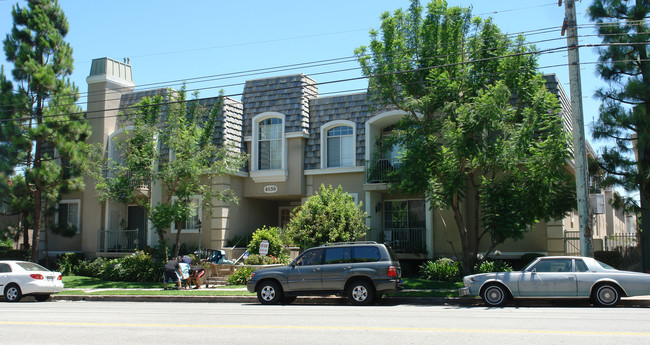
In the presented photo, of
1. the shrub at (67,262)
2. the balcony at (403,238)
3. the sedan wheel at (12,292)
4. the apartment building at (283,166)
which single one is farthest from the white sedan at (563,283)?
the shrub at (67,262)

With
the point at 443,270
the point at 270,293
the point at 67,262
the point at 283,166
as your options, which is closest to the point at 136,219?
the point at 67,262

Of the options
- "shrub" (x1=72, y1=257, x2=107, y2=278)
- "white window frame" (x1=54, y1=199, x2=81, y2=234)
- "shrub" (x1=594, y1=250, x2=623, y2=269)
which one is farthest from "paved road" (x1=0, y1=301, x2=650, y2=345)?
"white window frame" (x1=54, y1=199, x2=81, y2=234)

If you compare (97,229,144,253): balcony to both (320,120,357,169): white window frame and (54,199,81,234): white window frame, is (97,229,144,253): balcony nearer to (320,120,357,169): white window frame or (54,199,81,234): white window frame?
(54,199,81,234): white window frame

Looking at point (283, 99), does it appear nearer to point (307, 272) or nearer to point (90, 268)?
point (90, 268)

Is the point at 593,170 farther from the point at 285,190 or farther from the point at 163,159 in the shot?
the point at 163,159

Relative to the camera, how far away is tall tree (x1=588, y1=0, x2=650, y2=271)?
17094 millimetres

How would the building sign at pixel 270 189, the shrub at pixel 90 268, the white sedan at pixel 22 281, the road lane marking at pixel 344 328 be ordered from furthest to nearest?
the building sign at pixel 270 189 → the shrub at pixel 90 268 → the white sedan at pixel 22 281 → the road lane marking at pixel 344 328

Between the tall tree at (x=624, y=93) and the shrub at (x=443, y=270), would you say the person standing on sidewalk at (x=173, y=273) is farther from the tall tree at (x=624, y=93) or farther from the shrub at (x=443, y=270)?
the tall tree at (x=624, y=93)

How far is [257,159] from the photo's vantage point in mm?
25156

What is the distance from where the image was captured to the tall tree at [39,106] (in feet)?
75.5

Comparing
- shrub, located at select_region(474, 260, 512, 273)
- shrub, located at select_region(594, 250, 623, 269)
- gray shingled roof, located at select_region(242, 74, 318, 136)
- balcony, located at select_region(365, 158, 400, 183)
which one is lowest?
shrub, located at select_region(474, 260, 512, 273)

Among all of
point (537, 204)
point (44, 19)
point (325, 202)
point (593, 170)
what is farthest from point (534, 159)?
point (44, 19)

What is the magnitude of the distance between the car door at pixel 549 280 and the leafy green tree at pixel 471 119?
328 cm

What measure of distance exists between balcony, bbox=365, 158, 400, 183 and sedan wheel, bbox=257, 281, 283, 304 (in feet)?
27.5
